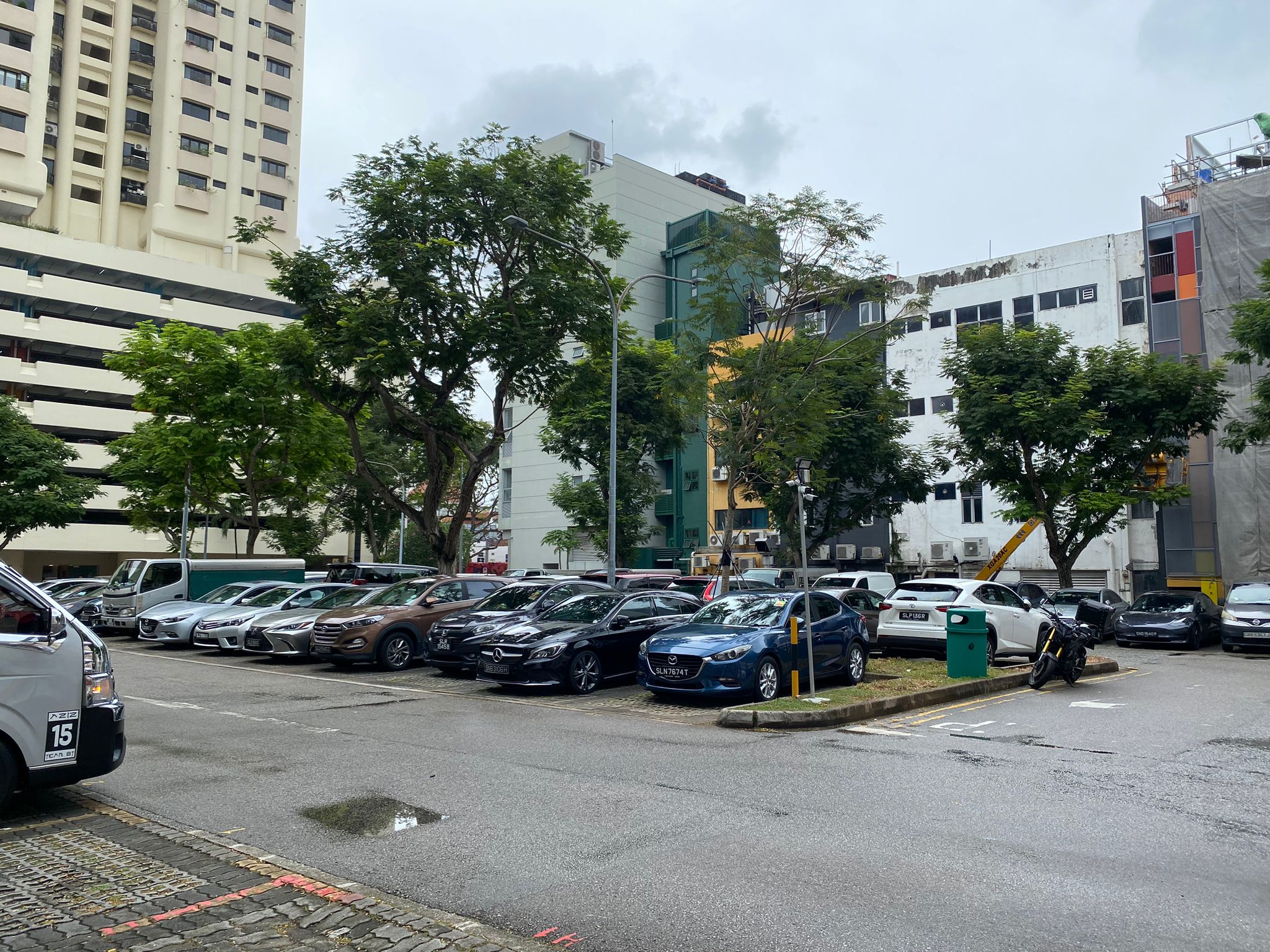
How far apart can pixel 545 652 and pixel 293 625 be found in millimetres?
7015

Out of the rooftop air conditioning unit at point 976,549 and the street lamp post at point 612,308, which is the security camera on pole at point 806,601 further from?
the rooftop air conditioning unit at point 976,549

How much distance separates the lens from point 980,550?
43.4 meters

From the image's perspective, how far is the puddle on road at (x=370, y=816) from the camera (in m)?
6.30

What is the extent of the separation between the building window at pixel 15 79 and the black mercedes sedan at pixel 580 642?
54.2m

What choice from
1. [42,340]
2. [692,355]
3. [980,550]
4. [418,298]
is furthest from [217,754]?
[42,340]

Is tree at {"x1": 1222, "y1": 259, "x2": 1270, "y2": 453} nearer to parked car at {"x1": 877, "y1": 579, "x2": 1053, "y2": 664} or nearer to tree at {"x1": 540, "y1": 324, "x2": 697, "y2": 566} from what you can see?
parked car at {"x1": 877, "y1": 579, "x2": 1053, "y2": 664}

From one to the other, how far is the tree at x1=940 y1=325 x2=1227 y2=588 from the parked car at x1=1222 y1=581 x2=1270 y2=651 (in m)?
6.57

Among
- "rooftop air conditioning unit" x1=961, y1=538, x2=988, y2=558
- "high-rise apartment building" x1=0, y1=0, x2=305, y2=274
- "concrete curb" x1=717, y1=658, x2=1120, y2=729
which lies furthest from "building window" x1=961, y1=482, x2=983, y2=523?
"high-rise apartment building" x1=0, y1=0, x2=305, y2=274

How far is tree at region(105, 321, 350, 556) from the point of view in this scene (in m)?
29.0

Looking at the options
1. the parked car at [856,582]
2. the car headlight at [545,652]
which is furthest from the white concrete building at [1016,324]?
the car headlight at [545,652]

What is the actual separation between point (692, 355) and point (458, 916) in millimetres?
19485

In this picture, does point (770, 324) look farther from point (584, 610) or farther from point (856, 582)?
point (584, 610)

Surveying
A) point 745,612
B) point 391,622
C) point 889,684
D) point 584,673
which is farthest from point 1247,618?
point 391,622

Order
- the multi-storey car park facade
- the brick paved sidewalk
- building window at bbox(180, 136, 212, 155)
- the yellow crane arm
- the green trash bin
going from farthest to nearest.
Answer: building window at bbox(180, 136, 212, 155) → the multi-storey car park facade → the yellow crane arm → the green trash bin → the brick paved sidewalk
